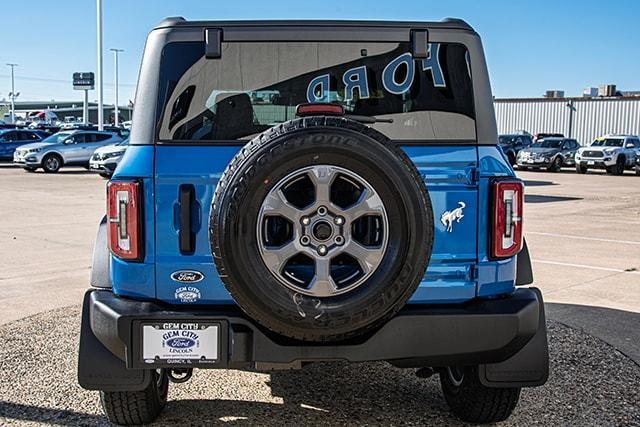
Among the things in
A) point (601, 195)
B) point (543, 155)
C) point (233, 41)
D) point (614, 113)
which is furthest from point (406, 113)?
point (614, 113)

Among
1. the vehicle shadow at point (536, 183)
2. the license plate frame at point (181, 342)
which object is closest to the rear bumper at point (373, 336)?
the license plate frame at point (181, 342)

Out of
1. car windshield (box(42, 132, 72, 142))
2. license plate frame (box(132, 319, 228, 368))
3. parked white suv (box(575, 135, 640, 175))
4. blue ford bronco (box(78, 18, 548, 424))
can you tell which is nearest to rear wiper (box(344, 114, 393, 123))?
blue ford bronco (box(78, 18, 548, 424))

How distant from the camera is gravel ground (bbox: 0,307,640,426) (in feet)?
13.8

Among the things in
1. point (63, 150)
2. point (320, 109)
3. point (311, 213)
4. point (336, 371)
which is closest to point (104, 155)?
point (63, 150)

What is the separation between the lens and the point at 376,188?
3119 mm

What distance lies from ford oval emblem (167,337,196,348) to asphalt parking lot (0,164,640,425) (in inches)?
38.7

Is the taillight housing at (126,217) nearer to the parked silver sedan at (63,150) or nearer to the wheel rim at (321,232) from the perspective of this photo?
the wheel rim at (321,232)

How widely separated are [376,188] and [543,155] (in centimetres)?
3067

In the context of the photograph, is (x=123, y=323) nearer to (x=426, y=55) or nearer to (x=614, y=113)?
(x=426, y=55)

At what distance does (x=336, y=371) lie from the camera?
5074 millimetres

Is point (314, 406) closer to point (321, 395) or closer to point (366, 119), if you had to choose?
point (321, 395)

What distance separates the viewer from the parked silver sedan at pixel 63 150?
26.9 meters

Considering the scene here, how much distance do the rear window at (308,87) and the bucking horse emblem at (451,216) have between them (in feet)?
1.10

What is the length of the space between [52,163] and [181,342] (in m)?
25.5
